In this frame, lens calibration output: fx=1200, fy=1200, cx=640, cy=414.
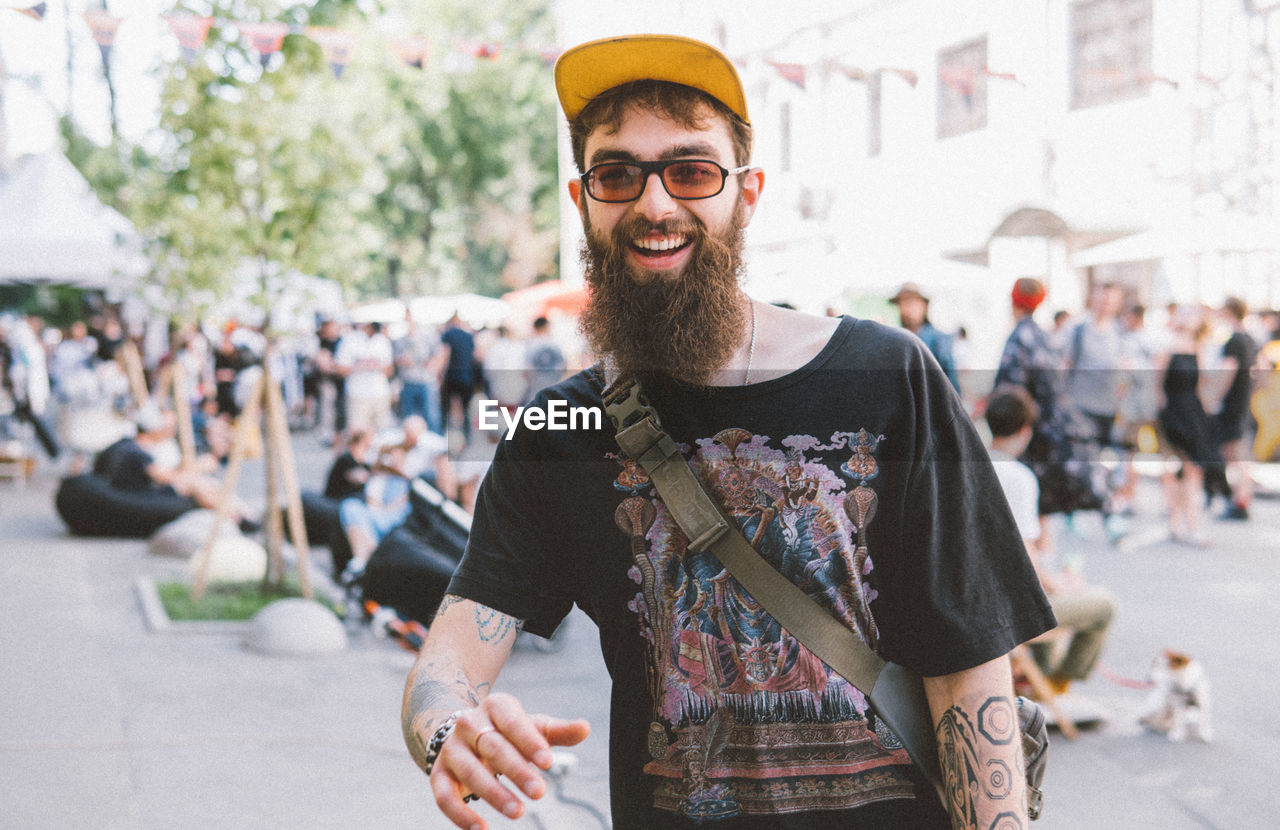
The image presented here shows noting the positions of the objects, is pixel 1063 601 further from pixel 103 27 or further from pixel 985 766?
pixel 103 27

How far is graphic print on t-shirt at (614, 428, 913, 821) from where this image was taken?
4.80 ft

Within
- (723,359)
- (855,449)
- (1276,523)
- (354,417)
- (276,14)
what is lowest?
(1276,523)

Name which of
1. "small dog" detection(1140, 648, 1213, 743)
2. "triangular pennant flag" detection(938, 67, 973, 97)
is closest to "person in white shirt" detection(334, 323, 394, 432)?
"triangular pennant flag" detection(938, 67, 973, 97)

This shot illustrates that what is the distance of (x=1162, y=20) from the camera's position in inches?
657

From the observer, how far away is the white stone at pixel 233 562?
838 centimetres

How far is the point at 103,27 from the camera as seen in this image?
8.37 m

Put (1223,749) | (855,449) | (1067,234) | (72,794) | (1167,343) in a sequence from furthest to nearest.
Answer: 1. (1067,234)
2. (1167,343)
3. (1223,749)
4. (72,794)
5. (855,449)

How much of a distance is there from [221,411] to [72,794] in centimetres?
1372

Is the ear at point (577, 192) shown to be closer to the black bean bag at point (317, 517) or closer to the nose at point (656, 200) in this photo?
the nose at point (656, 200)

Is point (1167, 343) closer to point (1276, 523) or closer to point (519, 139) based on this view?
point (1276, 523)

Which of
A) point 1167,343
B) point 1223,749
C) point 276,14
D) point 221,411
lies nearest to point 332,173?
point 276,14

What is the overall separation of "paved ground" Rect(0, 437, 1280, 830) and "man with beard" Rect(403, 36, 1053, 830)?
3.06 metres

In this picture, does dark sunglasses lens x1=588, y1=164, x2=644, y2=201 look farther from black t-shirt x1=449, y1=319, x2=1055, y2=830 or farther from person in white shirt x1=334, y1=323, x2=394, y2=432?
person in white shirt x1=334, y1=323, x2=394, y2=432

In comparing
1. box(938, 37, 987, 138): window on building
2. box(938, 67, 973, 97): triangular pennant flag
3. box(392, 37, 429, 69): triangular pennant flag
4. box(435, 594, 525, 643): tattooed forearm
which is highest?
box(938, 37, 987, 138): window on building
